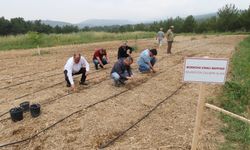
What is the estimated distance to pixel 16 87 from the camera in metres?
7.79

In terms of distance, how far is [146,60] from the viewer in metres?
9.01

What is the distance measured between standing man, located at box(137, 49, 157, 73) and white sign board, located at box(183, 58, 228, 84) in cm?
539

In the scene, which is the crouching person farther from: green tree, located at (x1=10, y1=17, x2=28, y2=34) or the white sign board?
green tree, located at (x1=10, y1=17, x2=28, y2=34)

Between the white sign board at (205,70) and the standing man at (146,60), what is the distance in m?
5.39

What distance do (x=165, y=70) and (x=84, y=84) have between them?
11.0ft

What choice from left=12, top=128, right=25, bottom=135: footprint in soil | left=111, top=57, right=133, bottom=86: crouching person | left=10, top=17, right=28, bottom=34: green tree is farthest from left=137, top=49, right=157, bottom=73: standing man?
left=10, top=17, right=28, bottom=34: green tree

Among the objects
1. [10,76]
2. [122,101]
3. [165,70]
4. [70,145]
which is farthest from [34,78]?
[70,145]

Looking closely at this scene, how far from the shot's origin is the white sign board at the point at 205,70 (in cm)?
Result: 339

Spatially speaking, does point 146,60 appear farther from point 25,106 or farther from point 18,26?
point 18,26

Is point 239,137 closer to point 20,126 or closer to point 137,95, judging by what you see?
point 137,95

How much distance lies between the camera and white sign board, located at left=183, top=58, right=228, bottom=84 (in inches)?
133

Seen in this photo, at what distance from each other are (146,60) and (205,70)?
560 centimetres

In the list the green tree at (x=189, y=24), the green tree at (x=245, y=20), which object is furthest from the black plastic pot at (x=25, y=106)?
the green tree at (x=189, y=24)

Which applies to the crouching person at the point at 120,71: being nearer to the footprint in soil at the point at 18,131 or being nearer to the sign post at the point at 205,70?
the footprint in soil at the point at 18,131
